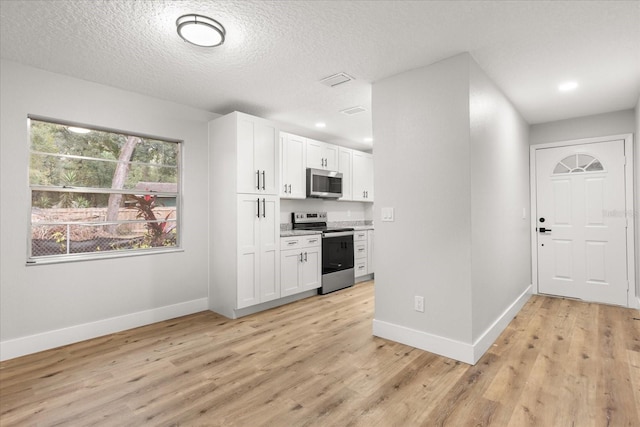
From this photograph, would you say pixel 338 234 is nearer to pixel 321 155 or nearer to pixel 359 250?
pixel 359 250

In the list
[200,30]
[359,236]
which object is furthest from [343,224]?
[200,30]

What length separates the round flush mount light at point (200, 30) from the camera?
2.12 meters

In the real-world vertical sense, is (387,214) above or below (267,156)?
below

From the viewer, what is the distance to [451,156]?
8.70 ft

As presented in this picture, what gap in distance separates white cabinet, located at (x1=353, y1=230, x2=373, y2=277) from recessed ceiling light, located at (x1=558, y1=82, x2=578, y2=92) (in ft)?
10.4

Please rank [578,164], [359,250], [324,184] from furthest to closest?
1. [359,250]
2. [324,184]
3. [578,164]

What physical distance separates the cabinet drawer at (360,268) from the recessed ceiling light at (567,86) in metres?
3.44

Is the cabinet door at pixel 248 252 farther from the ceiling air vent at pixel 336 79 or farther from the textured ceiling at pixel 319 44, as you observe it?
the ceiling air vent at pixel 336 79

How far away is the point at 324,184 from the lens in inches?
200

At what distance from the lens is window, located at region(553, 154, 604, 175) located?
13.9ft

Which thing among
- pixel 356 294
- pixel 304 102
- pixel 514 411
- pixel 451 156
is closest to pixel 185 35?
pixel 304 102

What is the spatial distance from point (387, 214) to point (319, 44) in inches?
61.7

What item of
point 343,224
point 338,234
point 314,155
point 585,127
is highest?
point 585,127

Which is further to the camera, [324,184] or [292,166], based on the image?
[324,184]
